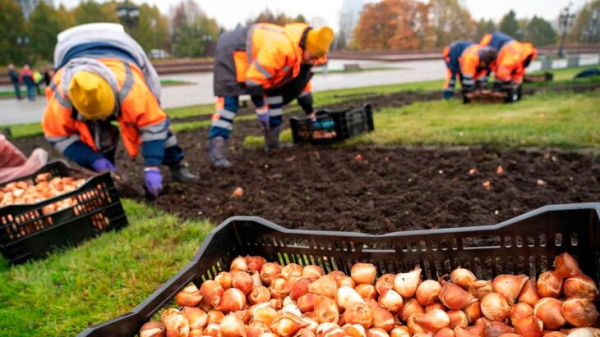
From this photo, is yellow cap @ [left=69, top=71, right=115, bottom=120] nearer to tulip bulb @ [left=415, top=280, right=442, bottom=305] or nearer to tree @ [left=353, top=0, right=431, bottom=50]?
tulip bulb @ [left=415, top=280, right=442, bottom=305]

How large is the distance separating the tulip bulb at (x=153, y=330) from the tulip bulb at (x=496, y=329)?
97 cm

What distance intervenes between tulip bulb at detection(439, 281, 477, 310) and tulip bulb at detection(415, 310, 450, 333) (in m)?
0.05

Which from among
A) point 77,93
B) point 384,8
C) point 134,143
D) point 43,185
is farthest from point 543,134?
point 384,8

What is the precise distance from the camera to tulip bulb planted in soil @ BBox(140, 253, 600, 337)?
3.95ft

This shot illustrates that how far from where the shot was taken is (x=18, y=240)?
8.39 ft

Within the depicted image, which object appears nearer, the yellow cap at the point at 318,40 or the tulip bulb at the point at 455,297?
the tulip bulb at the point at 455,297

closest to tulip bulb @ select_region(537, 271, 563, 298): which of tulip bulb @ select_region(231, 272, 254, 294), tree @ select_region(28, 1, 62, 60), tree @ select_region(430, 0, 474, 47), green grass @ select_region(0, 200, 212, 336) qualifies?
tulip bulb @ select_region(231, 272, 254, 294)

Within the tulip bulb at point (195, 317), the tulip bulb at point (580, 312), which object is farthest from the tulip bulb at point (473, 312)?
the tulip bulb at point (195, 317)

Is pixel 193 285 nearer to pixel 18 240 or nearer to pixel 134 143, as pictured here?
pixel 18 240

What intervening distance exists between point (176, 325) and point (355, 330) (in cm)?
56

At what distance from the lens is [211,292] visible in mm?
1498

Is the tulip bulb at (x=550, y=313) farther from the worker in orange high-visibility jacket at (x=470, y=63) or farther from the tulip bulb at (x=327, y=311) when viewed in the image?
the worker in orange high-visibility jacket at (x=470, y=63)

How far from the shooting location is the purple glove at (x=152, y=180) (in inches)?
144

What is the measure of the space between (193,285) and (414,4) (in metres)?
53.4
